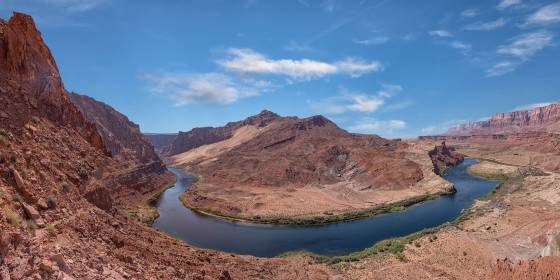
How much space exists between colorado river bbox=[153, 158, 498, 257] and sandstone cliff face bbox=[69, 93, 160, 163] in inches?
1730

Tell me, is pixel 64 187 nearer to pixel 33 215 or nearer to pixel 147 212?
pixel 33 215

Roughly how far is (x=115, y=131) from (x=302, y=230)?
91.9 m

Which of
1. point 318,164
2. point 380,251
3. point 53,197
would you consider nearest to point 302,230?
point 380,251

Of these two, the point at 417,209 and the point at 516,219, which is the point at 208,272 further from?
the point at 417,209

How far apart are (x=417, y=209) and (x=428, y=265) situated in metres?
37.5

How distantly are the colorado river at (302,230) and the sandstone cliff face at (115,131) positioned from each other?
144 feet

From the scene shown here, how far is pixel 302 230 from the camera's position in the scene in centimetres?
6225

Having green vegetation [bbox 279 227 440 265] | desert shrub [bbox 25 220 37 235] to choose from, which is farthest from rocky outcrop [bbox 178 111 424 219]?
desert shrub [bbox 25 220 37 235]

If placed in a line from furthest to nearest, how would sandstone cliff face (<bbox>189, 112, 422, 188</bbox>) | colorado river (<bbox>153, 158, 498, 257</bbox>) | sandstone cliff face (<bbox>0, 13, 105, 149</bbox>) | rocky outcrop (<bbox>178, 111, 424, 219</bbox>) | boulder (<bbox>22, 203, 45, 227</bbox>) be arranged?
sandstone cliff face (<bbox>189, 112, 422, 188</bbox>), rocky outcrop (<bbox>178, 111, 424, 219</bbox>), colorado river (<bbox>153, 158, 498, 257</bbox>), sandstone cliff face (<bbox>0, 13, 105, 149</bbox>), boulder (<bbox>22, 203, 45, 227</bbox>)

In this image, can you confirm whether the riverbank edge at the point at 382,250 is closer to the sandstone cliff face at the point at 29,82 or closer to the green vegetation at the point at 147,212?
the sandstone cliff face at the point at 29,82

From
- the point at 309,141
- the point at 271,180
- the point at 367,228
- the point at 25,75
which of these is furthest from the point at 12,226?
the point at 309,141

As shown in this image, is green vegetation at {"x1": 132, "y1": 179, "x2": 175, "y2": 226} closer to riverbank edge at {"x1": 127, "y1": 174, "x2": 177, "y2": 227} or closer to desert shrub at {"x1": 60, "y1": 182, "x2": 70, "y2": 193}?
riverbank edge at {"x1": 127, "y1": 174, "x2": 177, "y2": 227}

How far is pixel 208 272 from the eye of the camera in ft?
85.5

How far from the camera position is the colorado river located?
171 ft
